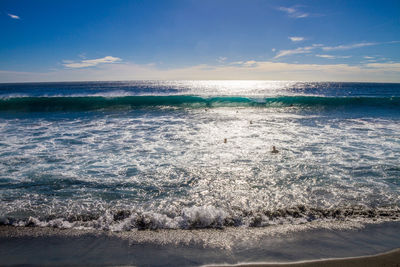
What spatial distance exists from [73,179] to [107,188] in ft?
3.59

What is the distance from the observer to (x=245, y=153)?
298 inches

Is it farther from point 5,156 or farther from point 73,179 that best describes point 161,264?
point 5,156

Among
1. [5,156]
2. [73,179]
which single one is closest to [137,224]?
[73,179]

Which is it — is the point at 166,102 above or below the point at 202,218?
above

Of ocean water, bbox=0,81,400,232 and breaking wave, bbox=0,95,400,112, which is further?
breaking wave, bbox=0,95,400,112

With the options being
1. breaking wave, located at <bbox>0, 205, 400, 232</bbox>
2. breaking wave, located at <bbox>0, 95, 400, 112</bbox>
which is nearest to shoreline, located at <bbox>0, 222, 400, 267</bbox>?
breaking wave, located at <bbox>0, 205, 400, 232</bbox>

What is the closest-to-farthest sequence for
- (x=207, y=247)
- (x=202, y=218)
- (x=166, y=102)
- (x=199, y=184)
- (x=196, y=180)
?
(x=207, y=247) → (x=202, y=218) → (x=199, y=184) → (x=196, y=180) → (x=166, y=102)

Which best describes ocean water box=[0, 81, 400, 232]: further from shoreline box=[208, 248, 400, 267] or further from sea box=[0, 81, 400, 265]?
shoreline box=[208, 248, 400, 267]

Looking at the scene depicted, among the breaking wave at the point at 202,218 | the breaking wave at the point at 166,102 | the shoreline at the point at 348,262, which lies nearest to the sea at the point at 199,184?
the breaking wave at the point at 202,218

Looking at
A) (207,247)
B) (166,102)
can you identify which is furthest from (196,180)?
(166,102)

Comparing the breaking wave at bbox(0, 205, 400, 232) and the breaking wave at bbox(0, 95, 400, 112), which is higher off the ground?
the breaking wave at bbox(0, 95, 400, 112)

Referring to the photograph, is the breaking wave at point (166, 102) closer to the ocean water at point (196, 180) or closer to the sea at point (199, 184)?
the ocean water at point (196, 180)

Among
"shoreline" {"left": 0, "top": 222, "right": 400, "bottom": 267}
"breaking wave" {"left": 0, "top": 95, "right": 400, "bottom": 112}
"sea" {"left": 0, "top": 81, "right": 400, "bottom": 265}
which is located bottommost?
"shoreline" {"left": 0, "top": 222, "right": 400, "bottom": 267}

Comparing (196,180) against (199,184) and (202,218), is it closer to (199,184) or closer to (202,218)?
(199,184)
